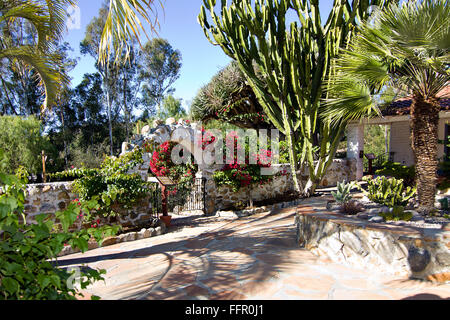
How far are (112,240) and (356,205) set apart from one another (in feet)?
17.4

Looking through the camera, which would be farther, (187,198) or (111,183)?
(187,198)

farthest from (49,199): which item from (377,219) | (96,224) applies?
(377,219)

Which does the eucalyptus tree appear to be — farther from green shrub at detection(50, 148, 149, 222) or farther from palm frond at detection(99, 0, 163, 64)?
green shrub at detection(50, 148, 149, 222)

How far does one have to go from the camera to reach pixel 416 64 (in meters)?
4.74

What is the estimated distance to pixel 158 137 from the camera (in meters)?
8.73

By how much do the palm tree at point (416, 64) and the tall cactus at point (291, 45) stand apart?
2.88 metres

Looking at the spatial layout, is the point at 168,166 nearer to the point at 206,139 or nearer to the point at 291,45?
the point at 206,139

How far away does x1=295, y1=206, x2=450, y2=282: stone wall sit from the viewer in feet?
12.2

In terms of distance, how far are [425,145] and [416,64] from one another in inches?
52.9

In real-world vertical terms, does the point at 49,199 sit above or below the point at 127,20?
below

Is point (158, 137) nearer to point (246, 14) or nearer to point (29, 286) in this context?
point (246, 14)

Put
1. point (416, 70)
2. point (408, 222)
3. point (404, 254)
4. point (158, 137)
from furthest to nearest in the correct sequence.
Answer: point (158, 137), point (416, 70), point (408, 222), point (404, 254)

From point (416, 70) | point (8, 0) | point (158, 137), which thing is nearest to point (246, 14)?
point (158, 137)

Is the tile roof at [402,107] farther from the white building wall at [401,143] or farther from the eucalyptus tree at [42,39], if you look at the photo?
the eucalyptus tree at [42,39]
